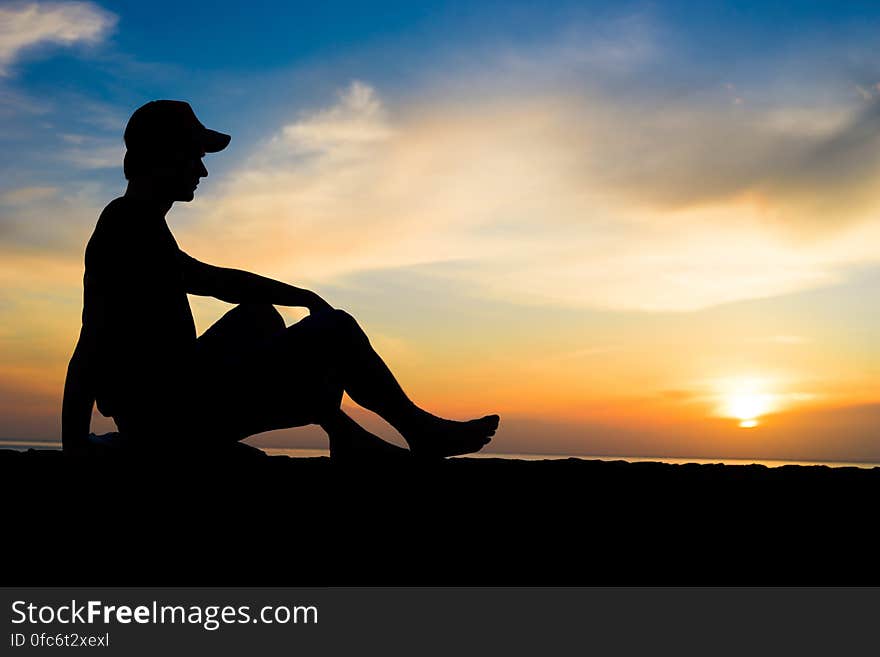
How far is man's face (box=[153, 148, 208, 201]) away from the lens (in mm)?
5691

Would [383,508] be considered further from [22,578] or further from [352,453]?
[22,578]

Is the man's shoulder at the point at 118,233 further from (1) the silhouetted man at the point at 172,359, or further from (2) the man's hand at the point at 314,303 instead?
(2) the man's hand at the point at 314,303

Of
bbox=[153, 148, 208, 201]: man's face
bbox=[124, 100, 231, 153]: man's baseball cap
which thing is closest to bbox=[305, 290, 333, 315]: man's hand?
bbox=[153, 148, 208, 201]: man's face

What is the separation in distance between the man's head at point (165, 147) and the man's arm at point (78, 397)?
1.10 meters

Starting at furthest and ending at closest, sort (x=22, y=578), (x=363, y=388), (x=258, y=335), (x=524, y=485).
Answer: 1. (x=258, y=335)
2. (x=363, y=388)
3. (x=524, y=485)
4. (x=22, y=578)

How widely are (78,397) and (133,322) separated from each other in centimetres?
58

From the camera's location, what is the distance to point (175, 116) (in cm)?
568

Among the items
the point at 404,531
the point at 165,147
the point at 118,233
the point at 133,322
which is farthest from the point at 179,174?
the point at 404,531

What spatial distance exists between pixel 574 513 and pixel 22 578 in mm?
3109

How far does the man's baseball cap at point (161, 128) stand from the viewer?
5637 millimetres

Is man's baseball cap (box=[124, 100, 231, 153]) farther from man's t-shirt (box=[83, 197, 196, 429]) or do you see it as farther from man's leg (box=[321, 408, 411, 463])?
man's leg (box=[321, 408, 411, 463])

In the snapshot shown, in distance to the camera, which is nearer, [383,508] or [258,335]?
[383,508]

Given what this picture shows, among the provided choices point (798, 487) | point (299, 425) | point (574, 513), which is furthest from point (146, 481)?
point (798, 487)

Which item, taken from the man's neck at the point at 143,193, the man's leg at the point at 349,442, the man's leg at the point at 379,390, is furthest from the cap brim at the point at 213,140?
the man's leg at the point at 349,442
